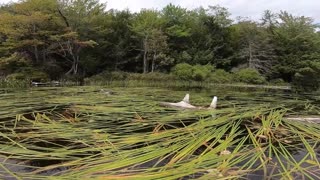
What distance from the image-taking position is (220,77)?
2298cm

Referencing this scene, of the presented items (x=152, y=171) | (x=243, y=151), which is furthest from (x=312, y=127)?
(x=152, y=171)

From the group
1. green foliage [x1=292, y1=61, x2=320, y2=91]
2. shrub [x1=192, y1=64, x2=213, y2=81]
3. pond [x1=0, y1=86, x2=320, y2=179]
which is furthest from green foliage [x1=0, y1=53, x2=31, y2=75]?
green foliage [x1=292, y1=61, x2=320, y2=91]

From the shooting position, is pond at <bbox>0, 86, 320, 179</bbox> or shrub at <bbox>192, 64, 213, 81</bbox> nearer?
pond at <bbox>0, 86, 320, 179</bbox>

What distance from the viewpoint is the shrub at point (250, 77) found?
22391mm

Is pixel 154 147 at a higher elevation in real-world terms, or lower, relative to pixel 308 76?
lower

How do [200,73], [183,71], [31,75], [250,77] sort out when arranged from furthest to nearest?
[183,71]
[200,73]
[250,77]
[31,75]

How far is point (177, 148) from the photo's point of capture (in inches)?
124

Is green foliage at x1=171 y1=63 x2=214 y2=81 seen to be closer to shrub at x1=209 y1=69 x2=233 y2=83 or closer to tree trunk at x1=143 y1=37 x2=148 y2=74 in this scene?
shrub at x1=209 y1=69 x2=233 y2=83

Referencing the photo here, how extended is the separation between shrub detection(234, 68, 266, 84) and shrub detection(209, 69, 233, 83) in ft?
2.09

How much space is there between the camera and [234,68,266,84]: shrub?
882 inches

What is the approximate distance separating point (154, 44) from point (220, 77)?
502cm

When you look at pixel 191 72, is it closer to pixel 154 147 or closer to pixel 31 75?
pixel 31 75

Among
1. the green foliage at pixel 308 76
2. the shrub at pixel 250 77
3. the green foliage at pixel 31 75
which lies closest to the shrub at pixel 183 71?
the shrub at pixel 250 77

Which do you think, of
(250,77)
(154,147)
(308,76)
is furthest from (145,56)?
(154,147)
